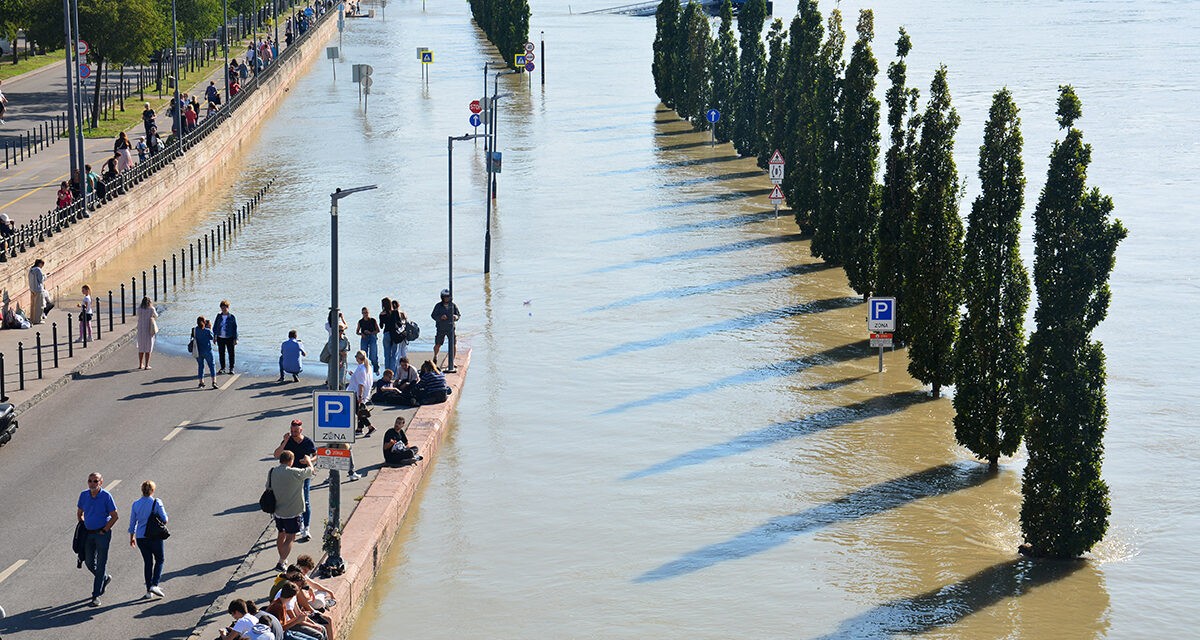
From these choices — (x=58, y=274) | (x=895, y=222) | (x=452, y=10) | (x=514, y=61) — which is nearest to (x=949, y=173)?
(x=895, y=222)

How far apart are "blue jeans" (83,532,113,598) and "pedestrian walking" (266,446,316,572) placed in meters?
2.21

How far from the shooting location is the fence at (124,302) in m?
33.2

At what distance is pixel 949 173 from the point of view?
35.3 meters

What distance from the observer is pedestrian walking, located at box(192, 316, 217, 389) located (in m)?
32.1

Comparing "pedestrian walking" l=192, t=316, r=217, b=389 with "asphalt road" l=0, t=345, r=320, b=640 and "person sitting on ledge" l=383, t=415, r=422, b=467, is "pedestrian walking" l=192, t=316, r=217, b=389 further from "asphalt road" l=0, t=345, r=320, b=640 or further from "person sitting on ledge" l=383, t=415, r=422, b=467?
"person sitting on ledge" l=383, t=415, r=422, b=467

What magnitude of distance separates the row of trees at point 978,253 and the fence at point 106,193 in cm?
2084

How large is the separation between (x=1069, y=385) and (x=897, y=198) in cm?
1363

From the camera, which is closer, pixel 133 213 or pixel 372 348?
pixel 372 348

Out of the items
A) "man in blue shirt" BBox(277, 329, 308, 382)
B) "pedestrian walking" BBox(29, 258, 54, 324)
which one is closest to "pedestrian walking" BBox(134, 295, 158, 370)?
"man in blue shirt" BBox(277, 329, 308, 382)

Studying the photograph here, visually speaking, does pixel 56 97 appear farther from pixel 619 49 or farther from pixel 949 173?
pixel 619 49

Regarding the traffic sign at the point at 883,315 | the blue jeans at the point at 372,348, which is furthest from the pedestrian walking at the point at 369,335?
the traffic sign at the point at 883,315

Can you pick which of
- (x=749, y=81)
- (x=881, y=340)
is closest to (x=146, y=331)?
(x=881, y=340)

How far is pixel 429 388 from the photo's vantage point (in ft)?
104

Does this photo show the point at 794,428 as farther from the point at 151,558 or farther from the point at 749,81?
the point at 749,81
